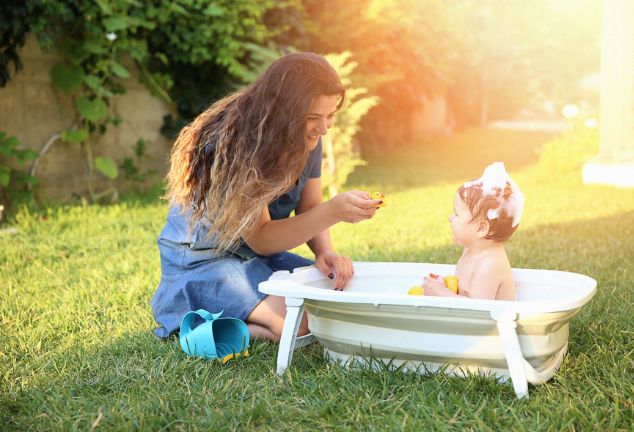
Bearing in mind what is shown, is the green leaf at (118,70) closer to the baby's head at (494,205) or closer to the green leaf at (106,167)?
the green leaf at (106,167)

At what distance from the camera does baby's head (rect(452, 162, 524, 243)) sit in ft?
7.80

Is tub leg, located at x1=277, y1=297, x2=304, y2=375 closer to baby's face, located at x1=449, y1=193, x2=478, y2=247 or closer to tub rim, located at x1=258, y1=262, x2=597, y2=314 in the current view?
tub rim, located at x1=258, y1=262, x2=597, y2=314

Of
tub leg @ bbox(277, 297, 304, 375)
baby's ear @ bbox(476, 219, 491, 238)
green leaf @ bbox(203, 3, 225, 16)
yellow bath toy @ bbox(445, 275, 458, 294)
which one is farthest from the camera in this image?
green leaf @ bbox(203, 3, 225, 16)

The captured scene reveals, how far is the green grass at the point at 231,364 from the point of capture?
6.57 feet

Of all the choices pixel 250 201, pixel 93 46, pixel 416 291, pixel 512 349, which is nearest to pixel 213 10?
pixel 93 46

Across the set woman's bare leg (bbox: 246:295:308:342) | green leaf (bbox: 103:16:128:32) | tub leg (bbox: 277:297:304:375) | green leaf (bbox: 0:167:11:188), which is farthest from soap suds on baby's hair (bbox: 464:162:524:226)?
green leaf (bbox: 103:16:128:32)

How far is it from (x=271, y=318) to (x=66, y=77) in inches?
156

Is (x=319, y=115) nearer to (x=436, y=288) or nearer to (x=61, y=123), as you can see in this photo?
(x=436, y=288)

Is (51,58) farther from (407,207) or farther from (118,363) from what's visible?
(118,363)

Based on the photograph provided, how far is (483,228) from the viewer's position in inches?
94.7

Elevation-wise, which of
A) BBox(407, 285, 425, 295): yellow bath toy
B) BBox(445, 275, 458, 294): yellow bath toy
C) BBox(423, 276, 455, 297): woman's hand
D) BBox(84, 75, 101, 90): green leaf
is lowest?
BBox(407, 285, 425, 295): yellow bath toy

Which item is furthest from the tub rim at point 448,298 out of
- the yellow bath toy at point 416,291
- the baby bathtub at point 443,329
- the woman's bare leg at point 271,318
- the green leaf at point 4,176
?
the green leaf at point 4,176

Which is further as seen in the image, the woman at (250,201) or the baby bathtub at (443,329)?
the woman at (250,201)

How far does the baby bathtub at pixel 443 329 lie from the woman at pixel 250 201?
300 mm
